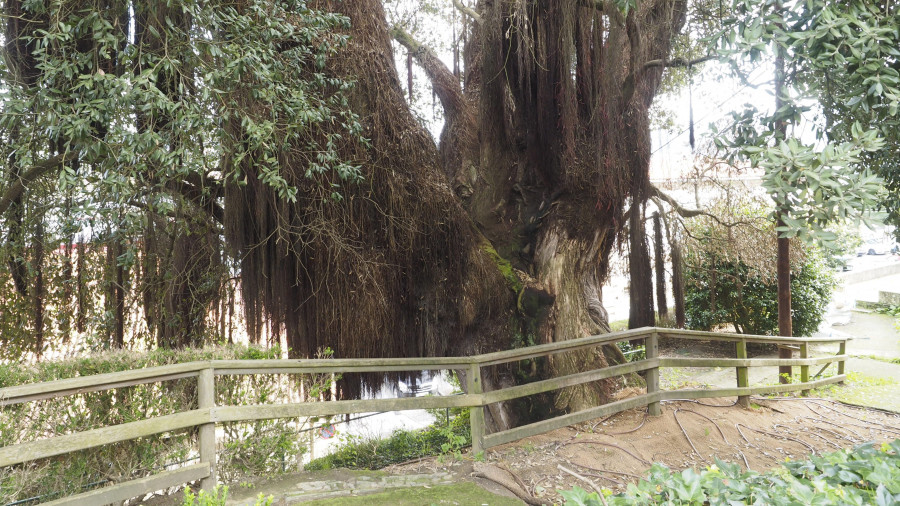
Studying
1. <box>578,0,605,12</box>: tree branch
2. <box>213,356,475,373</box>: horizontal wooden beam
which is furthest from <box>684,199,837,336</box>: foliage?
<box>213,356,475,373</box>: horizontal wooden beam

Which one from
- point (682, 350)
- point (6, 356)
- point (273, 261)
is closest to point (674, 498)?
point (273, 261)

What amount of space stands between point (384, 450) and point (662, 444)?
2.91 m

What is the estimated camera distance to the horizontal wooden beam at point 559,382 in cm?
456

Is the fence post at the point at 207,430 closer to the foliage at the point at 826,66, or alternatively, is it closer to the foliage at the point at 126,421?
the foliage at the point at 126,421

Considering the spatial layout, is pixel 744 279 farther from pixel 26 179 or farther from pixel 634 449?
pixel 26 179

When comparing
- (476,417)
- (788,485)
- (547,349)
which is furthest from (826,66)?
(476,417)

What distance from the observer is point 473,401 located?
441cm

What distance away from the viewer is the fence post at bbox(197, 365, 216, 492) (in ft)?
11.7

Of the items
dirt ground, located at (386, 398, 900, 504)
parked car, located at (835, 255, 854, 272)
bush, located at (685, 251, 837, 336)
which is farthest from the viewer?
parked car, located at (835, 255, 854, 272)

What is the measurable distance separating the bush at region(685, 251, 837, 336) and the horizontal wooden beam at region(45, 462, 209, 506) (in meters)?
12.2

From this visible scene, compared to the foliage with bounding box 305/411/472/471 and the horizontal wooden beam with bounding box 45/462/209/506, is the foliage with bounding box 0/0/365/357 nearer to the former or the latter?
the horizontal wooden beam with bounding box 45/462/209/506

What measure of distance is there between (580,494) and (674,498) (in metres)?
0.42

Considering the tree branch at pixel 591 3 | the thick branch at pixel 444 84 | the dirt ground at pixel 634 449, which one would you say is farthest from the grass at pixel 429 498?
the thick branch at pixel 444 84

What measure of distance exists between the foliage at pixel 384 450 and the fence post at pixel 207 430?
1.97 m
